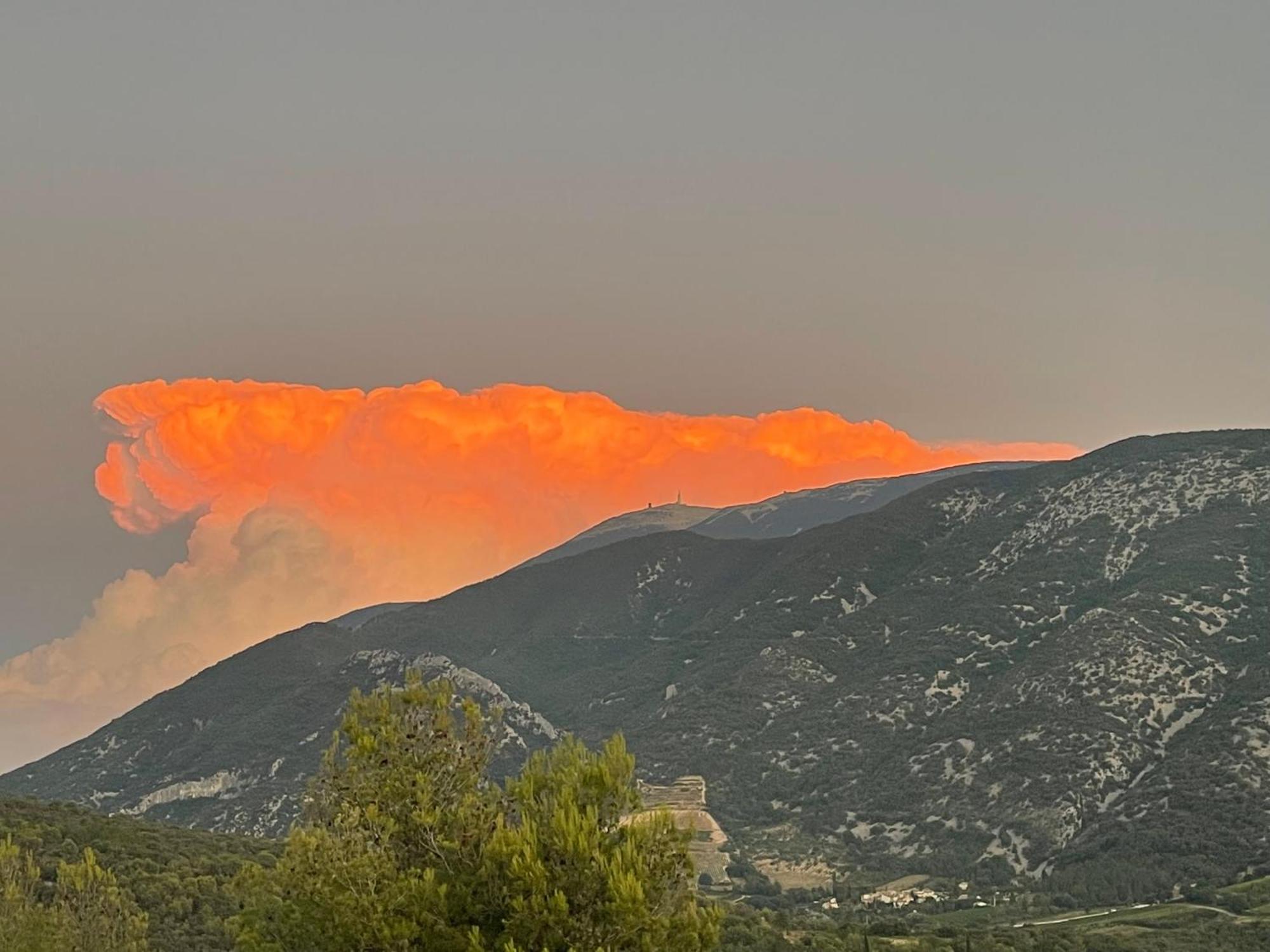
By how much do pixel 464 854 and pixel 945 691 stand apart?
11961 centimetres

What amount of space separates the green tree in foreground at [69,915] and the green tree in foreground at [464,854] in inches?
291

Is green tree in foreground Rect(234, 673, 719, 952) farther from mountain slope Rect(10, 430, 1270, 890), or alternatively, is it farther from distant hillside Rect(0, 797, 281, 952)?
mountain slope Rect(10, 430, 1270, 890)

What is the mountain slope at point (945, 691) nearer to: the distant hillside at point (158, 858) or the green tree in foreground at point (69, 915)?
the distant hillside at point (158, 858)

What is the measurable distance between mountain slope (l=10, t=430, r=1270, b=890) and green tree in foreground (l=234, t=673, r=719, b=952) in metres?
79.0

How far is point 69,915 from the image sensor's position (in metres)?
40.1

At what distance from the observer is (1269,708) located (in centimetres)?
11981

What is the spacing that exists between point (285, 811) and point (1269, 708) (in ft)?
265

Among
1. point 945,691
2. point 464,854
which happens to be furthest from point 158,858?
point 945,691

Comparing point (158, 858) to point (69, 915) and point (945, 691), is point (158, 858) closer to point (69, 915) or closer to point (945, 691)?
point (69, 915)

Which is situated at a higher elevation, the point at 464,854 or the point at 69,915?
the point at 464,854

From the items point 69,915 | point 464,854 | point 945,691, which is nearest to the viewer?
point 464,854

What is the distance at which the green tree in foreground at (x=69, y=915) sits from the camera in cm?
3925

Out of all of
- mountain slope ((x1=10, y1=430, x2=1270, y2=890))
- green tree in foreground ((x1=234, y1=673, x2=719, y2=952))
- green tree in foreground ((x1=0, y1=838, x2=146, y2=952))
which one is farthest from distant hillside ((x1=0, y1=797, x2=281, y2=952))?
mountain slope ((x1=10, y1=430, x2=1270, y2=890))

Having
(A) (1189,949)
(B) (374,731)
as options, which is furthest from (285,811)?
(B) (374,731)
